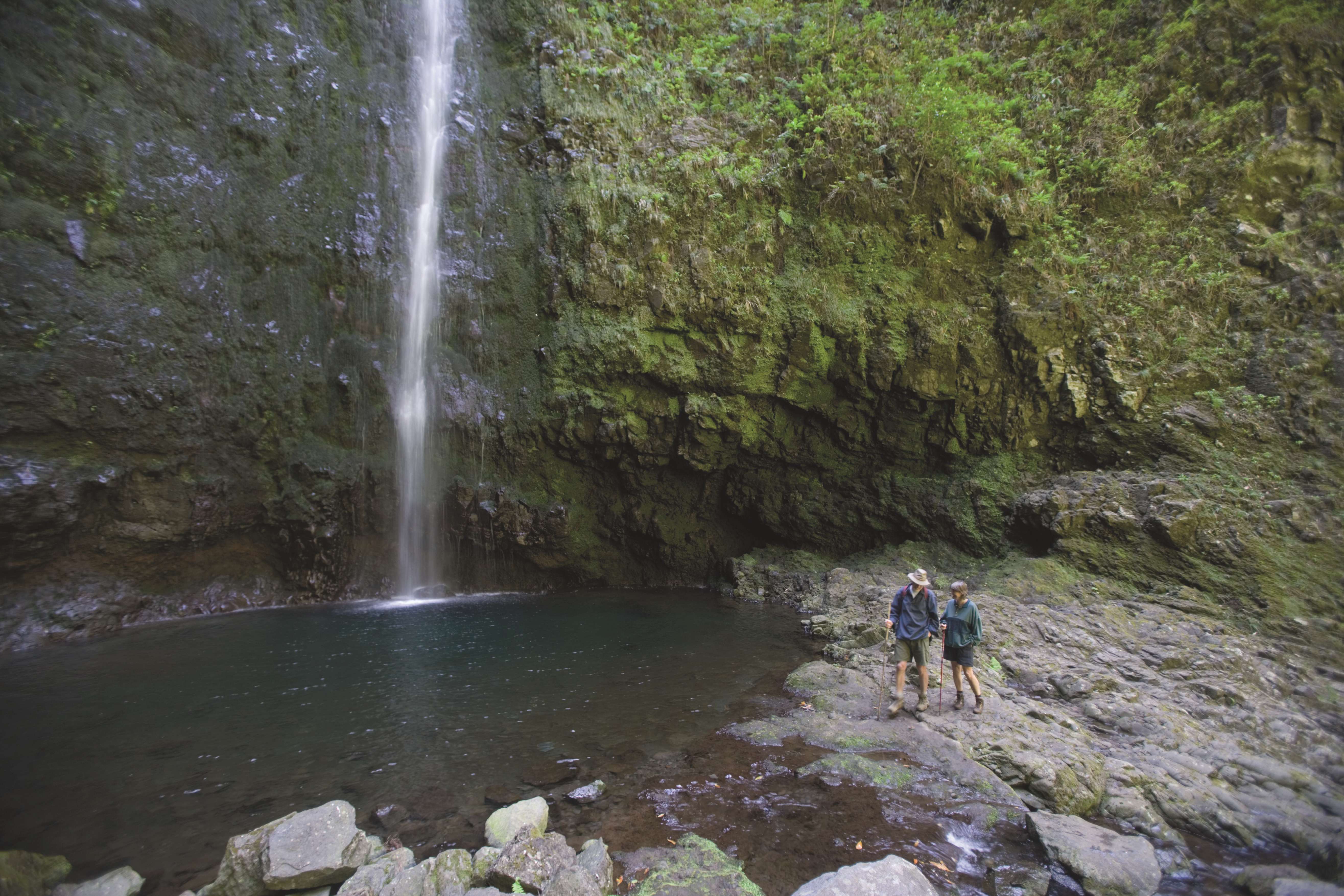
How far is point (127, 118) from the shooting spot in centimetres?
1227

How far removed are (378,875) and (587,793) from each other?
1887 millimetres

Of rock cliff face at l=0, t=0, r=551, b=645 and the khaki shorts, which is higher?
rock cliff face at l=0, t=0, r=551, b=645

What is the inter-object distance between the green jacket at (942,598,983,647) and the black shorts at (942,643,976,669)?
0.03 meters

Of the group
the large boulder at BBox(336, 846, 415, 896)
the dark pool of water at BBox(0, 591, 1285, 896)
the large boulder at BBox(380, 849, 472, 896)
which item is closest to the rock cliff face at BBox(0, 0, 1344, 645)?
the dark pool of water at BBox(0, 591, 1285, 896)

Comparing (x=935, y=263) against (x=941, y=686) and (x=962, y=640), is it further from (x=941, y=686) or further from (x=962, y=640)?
(x=941, y=686)

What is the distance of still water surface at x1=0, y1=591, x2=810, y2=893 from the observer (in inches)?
206

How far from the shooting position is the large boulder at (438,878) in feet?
12.7

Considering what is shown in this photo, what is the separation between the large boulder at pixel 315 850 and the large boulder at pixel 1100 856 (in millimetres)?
4937

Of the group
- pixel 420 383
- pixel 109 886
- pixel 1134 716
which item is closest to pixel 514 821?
pixel 109 886

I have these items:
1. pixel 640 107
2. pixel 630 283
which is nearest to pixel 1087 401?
pixel 630 283

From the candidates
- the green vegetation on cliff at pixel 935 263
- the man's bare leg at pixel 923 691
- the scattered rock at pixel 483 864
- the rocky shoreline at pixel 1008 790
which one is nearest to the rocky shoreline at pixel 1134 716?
the rocky shoreline at pixel 1008 790

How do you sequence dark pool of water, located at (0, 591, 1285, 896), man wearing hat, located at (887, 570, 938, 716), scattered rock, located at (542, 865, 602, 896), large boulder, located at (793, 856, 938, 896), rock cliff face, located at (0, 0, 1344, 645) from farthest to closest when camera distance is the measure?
rock cliff face, located at (0, 0, 1344, 645), man wearing hat, located at (887, 570, 938, 716), dark pool of water, located at (0, 591, 1285, 896), scattered rock, located at (542, 865, 602, 896), large boulder, located at (793, 856, 938, 896)

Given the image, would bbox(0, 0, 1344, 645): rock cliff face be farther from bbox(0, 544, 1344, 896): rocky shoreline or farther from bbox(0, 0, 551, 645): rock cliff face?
bbox(0, 544, 1344, 896): rocky shoreline

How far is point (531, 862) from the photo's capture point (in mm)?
4129
